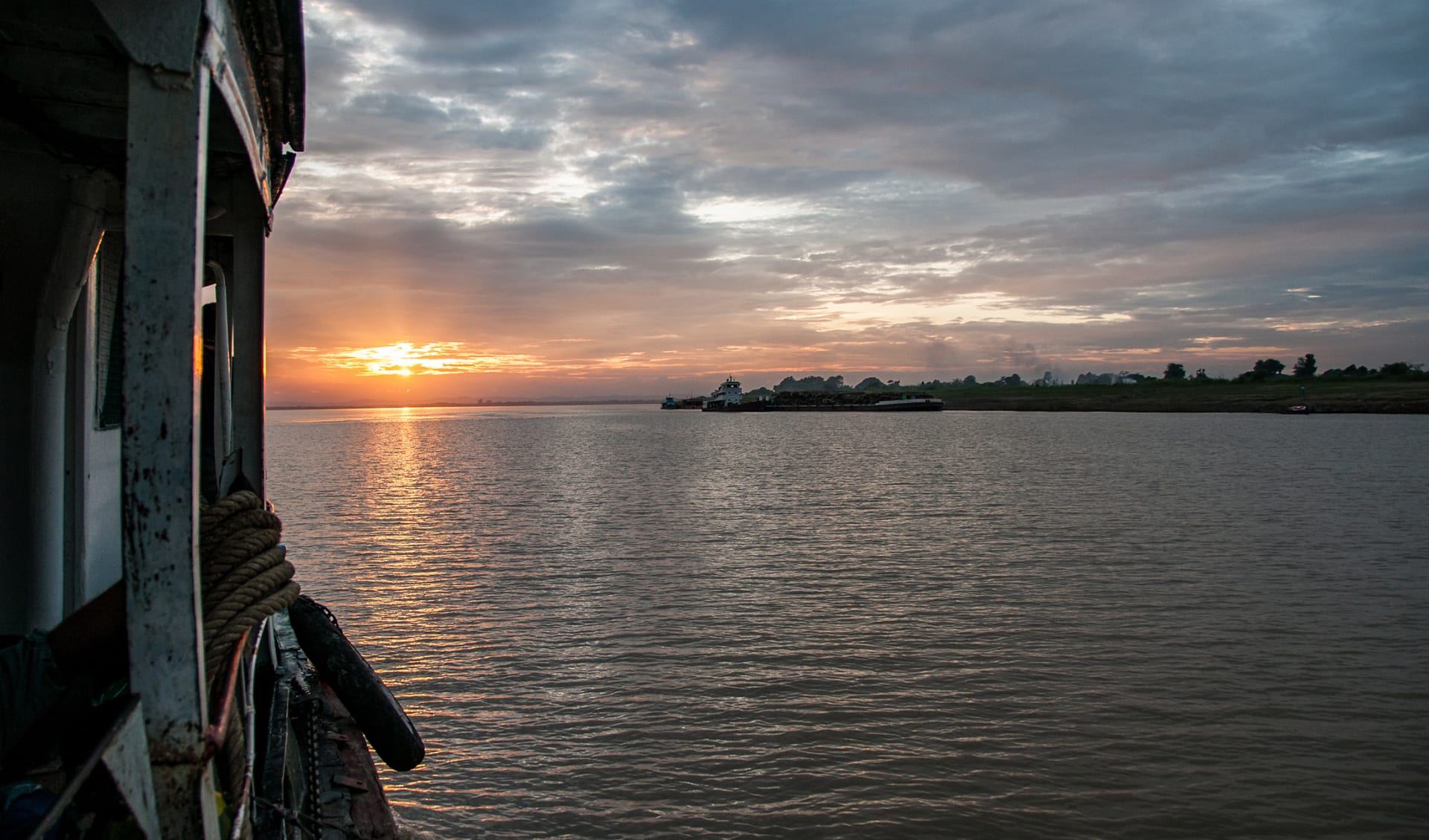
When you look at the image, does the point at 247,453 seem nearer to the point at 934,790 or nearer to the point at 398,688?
the point at 398,688

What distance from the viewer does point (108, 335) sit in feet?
16.6

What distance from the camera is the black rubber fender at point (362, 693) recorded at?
6.07 m

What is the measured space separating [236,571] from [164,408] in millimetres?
751

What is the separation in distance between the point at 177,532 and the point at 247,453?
332 centimetres

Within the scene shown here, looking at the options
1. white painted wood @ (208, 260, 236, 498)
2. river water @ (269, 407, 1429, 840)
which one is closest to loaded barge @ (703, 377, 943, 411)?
river water @ (269, 407, 1429, 840)

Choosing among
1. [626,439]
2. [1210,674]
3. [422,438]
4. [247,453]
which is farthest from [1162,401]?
[247,453]

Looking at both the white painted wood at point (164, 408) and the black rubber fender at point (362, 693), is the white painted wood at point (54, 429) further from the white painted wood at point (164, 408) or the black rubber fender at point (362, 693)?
the white painted wood at point (164, 408)

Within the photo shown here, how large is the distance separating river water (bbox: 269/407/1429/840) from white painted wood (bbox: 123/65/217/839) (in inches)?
173

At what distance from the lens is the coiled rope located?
284 cm

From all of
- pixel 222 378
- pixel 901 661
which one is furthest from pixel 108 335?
pixel 901 661

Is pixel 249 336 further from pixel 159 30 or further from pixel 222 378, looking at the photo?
pixel 159 30

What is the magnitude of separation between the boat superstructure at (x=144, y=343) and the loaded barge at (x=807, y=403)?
128 metres

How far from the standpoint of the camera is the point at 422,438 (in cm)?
7931

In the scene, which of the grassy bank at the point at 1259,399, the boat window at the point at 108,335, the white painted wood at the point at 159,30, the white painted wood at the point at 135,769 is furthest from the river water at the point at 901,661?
the grassy bank at the point at 1259,399
